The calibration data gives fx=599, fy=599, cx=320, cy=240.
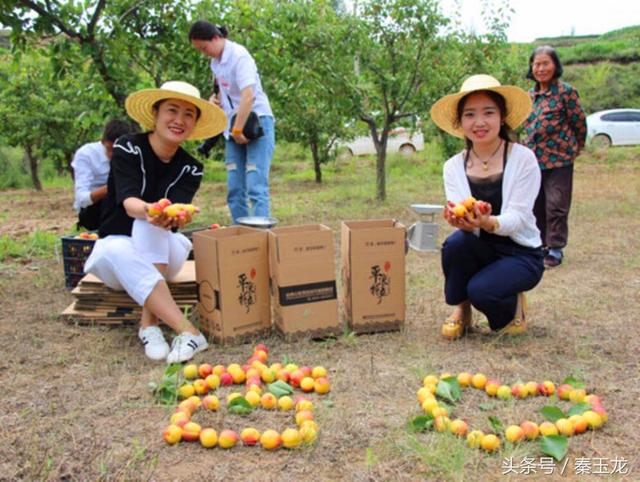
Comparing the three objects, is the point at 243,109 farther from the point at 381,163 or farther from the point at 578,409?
the point at 381,163

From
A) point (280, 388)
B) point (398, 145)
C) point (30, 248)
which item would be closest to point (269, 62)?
point (30, 248)

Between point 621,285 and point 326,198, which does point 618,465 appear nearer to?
point 621,285

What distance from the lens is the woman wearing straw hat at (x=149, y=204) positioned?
9.86 feet

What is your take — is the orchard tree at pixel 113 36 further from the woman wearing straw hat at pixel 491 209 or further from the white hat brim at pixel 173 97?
the woman wearing straw hat at pixel 491 209

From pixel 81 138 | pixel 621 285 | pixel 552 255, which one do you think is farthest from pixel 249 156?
pixel 81 138

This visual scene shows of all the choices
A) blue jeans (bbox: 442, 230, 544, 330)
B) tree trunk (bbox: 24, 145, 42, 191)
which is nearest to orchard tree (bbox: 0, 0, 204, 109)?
blue jeans (bbox: 442, 230, 544, 330)

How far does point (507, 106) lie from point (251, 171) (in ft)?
7.27

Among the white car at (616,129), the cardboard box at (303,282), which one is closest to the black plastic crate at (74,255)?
the cardboard box at (303,282)

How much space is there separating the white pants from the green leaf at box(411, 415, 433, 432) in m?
1.53

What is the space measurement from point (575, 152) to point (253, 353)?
328 centimetres

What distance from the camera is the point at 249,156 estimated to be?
15.6ft

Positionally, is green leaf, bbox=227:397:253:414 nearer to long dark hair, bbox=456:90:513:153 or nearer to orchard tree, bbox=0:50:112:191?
long dark hair, bbox=456:90:513:153

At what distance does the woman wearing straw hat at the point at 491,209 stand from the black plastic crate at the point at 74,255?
2.38 m

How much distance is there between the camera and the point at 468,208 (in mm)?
2834
